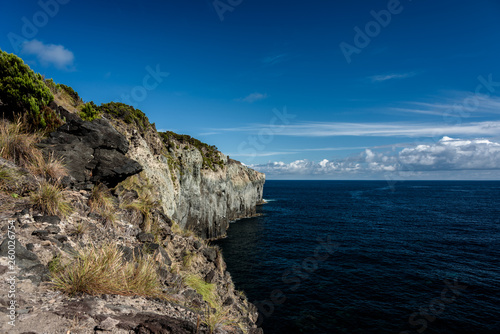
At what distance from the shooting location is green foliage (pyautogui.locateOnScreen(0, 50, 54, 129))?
1010cm

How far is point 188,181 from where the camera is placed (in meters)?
38.6

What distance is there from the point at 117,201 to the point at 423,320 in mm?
25468

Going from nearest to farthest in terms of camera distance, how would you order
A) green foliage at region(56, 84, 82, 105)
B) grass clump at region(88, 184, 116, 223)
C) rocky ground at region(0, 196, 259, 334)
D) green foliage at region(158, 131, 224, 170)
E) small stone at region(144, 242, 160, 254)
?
rocky ground at region(0, 196, 259, 334)
grass clump at region(88, 184, 116, 223)
small stone at region(144, 242, 160, 254)
green foliage at region(56, 84, 82, 105)
green foliage at region(158, 131, 224, 170)

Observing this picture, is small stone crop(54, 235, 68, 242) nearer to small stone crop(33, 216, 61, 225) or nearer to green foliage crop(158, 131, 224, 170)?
small stone crop(33, 216, 61, 225)

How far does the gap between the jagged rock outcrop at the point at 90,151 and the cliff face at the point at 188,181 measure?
334 inches

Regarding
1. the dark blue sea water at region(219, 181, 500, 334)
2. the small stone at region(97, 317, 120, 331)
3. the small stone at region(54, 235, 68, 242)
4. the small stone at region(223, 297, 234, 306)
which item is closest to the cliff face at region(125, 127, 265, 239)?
the dark blue sea water at region(219, 181, 500, 334)

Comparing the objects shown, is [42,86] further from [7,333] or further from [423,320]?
[423,320]

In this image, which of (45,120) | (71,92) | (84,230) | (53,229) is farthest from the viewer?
(71,92)

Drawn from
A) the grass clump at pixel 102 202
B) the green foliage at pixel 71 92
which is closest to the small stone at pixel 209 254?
the grass clump at pixel 102 202

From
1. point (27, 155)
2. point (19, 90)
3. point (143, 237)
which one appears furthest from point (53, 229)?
point (19, 90)

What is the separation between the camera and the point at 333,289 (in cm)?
2527

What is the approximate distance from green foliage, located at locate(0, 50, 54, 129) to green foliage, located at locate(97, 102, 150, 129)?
10927 mm

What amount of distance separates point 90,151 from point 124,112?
13942 mm

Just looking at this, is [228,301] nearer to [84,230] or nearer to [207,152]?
[84,230]
